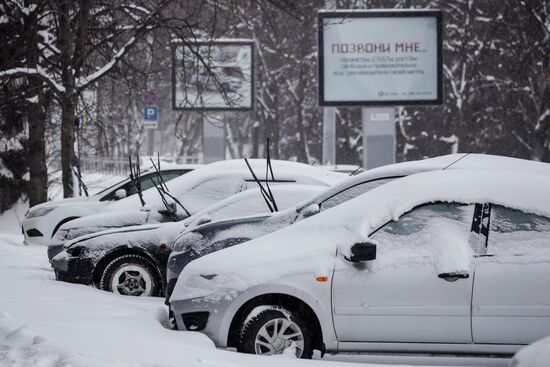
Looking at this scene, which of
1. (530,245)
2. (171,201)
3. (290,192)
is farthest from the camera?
(171,201)

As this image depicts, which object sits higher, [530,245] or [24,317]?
[530,245]

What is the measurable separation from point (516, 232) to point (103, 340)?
2.99 metres

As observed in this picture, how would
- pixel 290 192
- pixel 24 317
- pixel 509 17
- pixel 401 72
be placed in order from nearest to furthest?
pixel 24 317 < pixel 290 192 < pixel 401 72 < pixel 509 17

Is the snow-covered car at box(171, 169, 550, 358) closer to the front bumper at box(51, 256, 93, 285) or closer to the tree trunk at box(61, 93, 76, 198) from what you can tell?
the front bumper at box(51, 256, 93, 285)

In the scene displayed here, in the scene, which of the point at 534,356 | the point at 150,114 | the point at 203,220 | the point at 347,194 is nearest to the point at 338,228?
the point at 347,194

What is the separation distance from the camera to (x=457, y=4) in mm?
41906

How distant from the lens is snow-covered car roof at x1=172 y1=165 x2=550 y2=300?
21.4 feet

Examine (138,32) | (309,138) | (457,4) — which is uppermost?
(457,4)

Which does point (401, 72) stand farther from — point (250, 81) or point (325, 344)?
point (325, 344)

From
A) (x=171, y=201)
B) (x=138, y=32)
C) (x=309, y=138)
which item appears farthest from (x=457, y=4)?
(x=171, y=201)

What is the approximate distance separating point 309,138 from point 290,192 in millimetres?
42884

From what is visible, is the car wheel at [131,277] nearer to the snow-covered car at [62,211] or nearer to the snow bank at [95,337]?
the snow bank at [95,337]

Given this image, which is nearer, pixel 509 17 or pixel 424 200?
pixel 424 200

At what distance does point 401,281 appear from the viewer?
6.41 meters
